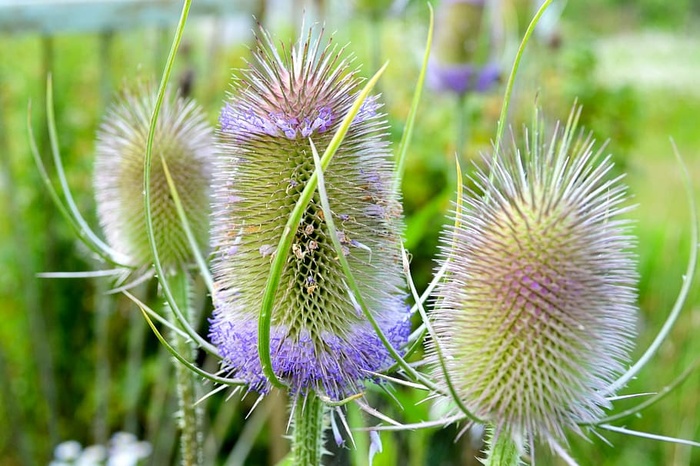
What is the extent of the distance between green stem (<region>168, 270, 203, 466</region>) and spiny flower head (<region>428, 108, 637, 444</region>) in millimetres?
395

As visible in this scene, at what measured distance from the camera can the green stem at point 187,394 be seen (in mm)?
1028

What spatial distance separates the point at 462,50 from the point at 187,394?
1.58 m

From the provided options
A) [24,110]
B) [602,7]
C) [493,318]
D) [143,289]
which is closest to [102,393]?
[143,289]

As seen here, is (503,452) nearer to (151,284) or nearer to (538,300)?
(538,300)

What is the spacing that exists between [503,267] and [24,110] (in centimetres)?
263

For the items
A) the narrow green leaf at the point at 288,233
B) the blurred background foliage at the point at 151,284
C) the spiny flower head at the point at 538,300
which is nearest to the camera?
the narrow green leaf at the point at 288,233

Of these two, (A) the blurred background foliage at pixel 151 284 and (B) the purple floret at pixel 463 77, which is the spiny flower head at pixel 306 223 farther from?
(B) the purple floret at pixel 463 77

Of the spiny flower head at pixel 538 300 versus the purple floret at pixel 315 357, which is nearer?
the spiny flower head at pixel 538 300

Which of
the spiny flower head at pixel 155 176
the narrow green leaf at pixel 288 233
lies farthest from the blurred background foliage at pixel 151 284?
the narrow green leaf at pixel 288 233

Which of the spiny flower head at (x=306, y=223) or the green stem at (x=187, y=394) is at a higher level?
the spiny flower head at (x=306, y=223)

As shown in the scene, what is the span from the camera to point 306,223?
2.87ft

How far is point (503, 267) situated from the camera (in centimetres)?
76

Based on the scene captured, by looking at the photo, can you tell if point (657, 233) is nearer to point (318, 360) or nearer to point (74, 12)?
point (74, 12)

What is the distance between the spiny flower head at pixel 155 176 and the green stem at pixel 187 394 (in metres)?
0.04
